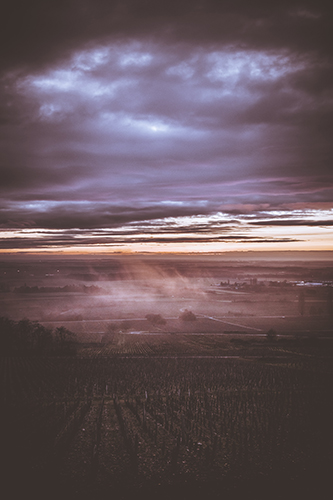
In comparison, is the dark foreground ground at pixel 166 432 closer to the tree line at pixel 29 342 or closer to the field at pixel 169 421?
the field at pixel 169 421

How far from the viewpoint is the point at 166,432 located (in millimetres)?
24906

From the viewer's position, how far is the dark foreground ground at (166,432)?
17906 millimetres

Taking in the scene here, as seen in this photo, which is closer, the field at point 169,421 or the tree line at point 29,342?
the field at point 169,421

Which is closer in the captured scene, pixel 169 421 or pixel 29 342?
pixel 169 421

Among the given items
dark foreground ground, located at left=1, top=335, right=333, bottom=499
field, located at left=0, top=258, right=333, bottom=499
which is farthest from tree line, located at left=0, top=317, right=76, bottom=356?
dark foreground ground, located at left=1, top=335, right=333, bottom=499

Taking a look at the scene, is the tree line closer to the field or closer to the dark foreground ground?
the field

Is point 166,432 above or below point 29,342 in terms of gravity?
above

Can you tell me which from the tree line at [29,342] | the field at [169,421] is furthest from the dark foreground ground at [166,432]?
the tree line at [29,342]

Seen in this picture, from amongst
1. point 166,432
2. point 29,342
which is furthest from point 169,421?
point 29,342

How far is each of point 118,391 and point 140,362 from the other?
1808 centimetres

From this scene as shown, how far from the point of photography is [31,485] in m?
17.8

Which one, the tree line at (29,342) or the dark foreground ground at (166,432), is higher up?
the dark foreground ground at (166,432)

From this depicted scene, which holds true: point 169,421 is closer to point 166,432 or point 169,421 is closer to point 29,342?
point 166,432

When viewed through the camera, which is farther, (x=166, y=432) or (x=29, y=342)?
(x=29, y=342)
